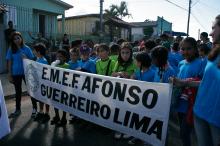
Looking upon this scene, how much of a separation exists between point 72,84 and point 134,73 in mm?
1128

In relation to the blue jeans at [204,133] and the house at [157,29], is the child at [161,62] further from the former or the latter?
the house at [157,29]

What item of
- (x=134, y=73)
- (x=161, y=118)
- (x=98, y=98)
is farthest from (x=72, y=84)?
(x=161, y=118)

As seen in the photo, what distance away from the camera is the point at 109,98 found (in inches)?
→ 198

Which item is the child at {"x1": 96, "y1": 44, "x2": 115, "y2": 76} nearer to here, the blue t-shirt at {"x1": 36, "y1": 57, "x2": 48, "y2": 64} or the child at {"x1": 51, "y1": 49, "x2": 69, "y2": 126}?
the child at {"x1": 51, "y1": 49, "x2": 69, "y2": 126}

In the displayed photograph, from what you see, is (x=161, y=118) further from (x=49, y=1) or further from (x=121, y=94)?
(x=49, y=1)

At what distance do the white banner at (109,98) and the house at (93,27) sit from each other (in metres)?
13.6

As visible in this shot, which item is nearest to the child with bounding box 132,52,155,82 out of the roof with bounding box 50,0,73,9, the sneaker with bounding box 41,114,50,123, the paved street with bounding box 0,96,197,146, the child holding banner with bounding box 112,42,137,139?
the child holding banner with bounding box 112,42,137,139

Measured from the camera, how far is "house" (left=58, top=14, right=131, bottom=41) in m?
25.0

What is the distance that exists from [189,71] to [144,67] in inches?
56.4

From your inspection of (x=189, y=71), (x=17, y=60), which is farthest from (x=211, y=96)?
(x=17, y=60)

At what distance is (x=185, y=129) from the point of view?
13.3 ft

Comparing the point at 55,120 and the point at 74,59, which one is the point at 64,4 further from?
the point at 55,120

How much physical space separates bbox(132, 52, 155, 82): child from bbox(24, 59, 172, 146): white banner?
2.10 ft

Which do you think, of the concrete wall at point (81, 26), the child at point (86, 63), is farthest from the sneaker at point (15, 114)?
the concrete wall at point (81, 26)
